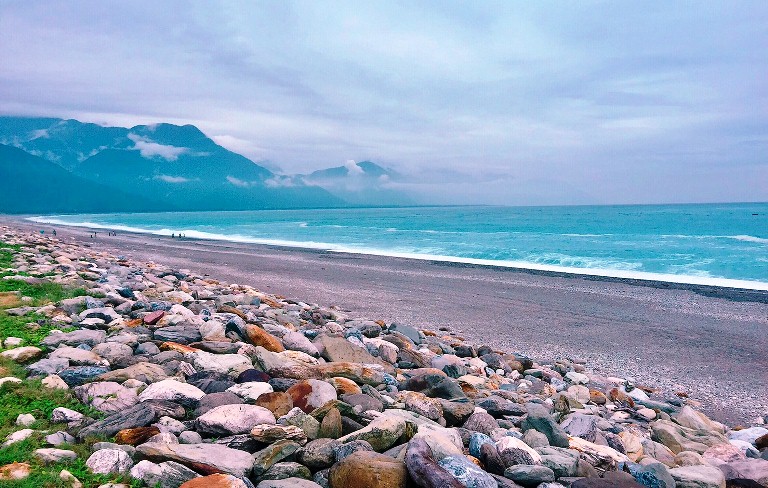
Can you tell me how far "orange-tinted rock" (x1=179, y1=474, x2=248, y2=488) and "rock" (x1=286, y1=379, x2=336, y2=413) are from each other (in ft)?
4.32

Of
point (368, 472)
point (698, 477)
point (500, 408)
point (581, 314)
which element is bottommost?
point (581, 314)

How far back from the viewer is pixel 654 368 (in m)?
11.3

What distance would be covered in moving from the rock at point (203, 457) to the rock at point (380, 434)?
0.75m

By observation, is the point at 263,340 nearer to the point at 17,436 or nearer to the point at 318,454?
the point at 17,436

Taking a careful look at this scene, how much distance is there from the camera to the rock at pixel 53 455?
149 inches

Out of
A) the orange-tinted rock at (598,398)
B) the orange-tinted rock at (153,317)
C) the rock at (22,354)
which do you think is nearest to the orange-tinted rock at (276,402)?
the rock at (22,354)

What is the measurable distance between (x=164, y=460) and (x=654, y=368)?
34.5 feet

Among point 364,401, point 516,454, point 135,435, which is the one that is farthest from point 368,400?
point 135,435

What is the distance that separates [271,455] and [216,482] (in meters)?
0.48

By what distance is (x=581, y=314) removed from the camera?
16.9m

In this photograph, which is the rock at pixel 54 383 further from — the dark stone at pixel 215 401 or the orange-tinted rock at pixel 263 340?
the orange-tinted rock at pixel 263 340

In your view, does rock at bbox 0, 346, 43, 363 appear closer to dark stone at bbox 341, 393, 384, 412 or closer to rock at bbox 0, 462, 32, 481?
rock at bbox 0, 462, 32, 481

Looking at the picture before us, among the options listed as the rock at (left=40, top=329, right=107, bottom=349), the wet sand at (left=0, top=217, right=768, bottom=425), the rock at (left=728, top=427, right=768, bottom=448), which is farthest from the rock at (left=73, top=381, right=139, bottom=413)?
the wet sand at (left=0, top=217, right=768, bottom=425)

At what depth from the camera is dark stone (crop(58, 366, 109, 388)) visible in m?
5.36
